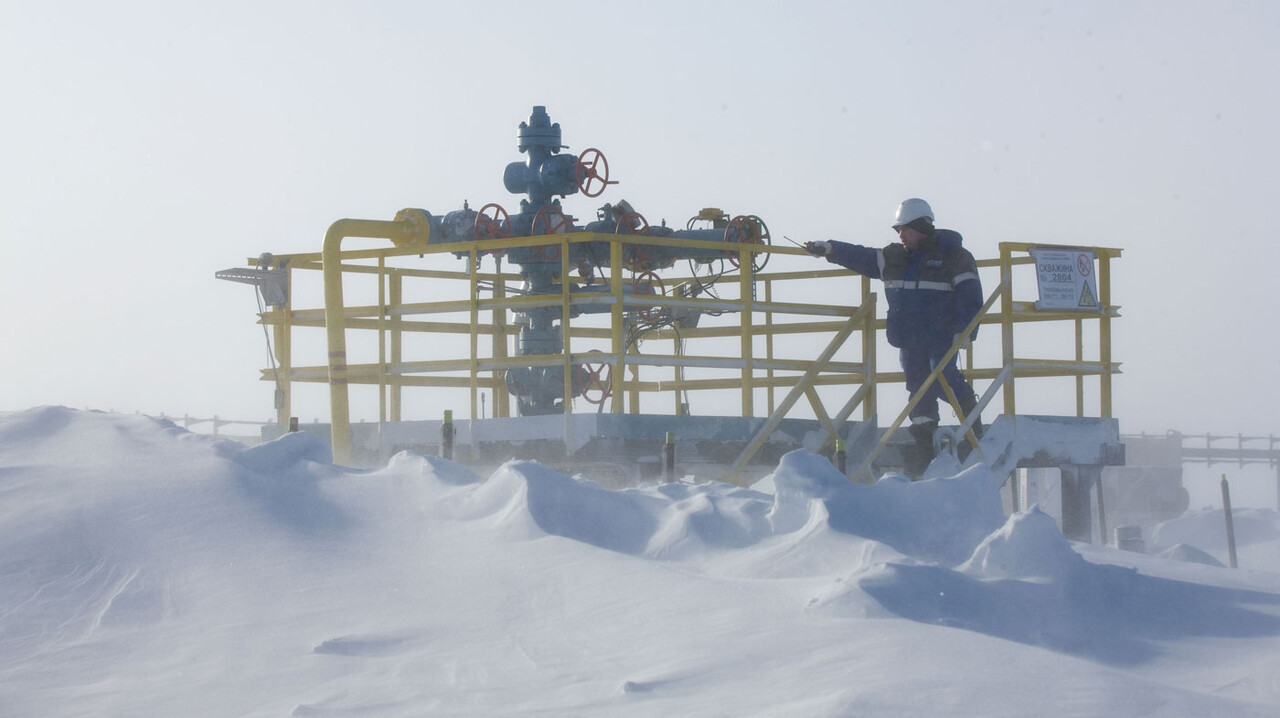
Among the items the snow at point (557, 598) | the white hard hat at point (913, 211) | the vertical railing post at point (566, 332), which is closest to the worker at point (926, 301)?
the white hard hat at point (913, 211)

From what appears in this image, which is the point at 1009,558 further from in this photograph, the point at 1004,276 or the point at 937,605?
the point at 1004,276

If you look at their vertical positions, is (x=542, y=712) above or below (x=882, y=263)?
below

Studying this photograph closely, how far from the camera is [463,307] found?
1100 centimetres

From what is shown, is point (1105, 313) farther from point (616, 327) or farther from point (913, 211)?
point (616, 327)

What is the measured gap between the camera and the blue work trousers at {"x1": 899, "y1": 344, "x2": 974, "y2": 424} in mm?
11219

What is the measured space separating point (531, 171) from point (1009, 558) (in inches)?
301

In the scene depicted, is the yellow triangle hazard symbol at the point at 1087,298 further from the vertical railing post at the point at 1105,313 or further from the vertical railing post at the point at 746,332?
the vertical railing post at the point at 746,332

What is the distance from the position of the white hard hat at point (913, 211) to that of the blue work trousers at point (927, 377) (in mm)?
940

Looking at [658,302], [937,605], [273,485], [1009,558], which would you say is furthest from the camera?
[658,302]

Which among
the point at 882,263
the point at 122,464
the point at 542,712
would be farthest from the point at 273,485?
the point at 882,263

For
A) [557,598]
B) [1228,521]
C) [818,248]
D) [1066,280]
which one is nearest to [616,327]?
[818,248]

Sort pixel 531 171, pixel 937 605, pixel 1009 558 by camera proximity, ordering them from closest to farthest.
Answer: pixel 937 605, pixel 1009 558, pixel 531 171

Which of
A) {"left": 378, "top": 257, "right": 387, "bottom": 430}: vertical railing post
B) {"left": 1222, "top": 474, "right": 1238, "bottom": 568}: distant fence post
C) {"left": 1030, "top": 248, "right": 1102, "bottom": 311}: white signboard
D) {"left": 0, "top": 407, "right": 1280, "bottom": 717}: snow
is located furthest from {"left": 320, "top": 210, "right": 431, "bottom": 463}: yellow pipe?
{"left": 1222, "top": 474, "right": 1238, "bottom": 568}: distant fence post

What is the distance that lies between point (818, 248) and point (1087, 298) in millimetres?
2169
